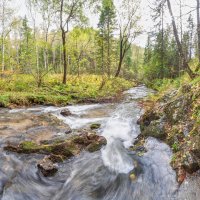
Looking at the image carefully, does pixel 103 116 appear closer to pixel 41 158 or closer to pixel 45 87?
pixel 41 158

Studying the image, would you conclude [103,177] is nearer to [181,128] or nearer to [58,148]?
[58,148]

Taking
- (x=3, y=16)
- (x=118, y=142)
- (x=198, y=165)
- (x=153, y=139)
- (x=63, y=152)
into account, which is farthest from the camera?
(x=3, y=16)

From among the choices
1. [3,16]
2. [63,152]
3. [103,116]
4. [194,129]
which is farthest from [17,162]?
[3,16]

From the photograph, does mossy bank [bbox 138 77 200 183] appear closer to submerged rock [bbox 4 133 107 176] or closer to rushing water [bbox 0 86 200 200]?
rushing water [bbox 0 86 200 200]

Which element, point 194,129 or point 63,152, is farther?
point 63,152

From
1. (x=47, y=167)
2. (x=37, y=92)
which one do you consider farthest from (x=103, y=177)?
(x=37, y=92)

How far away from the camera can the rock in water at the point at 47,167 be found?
19.8 ft

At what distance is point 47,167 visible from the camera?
6145 millimetres

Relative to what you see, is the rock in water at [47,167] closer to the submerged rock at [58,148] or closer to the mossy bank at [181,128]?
the submerged rock at [58,148]

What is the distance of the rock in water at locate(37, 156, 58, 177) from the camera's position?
604cm

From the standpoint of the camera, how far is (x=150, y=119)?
30.8ft

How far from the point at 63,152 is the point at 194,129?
374 cm

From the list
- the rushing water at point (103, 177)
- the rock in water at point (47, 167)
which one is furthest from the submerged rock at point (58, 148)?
the rushing water at point (103, 177)

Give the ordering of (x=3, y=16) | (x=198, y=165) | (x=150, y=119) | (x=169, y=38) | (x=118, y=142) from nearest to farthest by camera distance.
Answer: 1. (x=198, y=165)
2. (x=118, y=142)
3. (x=150, y=119)
4. (x=3, y=16)
5. (x=169, y=38)
